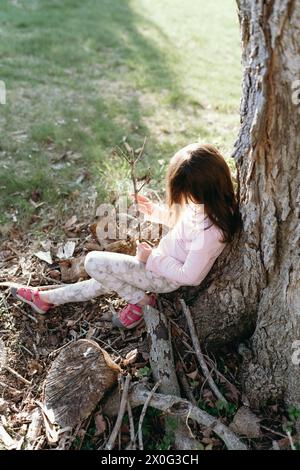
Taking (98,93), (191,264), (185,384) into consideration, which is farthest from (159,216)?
(98,93)

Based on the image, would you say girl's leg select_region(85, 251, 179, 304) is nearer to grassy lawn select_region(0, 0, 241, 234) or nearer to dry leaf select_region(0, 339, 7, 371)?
dry leaf select_region(0, 339, 7, 371)

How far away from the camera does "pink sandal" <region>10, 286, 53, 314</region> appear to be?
332cm

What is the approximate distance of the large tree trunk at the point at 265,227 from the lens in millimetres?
2152

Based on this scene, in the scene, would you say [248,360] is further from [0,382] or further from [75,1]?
[75,1]

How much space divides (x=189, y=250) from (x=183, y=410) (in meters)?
0.87

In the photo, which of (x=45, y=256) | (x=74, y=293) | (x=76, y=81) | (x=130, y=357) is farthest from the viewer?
(x=76, y=81)

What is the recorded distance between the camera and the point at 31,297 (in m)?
3.34

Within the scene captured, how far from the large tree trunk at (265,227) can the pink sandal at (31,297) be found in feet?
3.16

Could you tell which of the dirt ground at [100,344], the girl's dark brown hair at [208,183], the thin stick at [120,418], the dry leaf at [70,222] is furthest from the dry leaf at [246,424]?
the dry leaf at [70,222]

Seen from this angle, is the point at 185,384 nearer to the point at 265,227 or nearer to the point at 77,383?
the point at 77,383

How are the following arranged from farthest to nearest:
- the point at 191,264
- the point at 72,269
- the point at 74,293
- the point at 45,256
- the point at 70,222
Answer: the point at 70,222
the point at 45,256
the point at 72,269
the point at 74,293
the point at 191,264

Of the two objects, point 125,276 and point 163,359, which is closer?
point 163,359

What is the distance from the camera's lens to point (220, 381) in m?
2.87

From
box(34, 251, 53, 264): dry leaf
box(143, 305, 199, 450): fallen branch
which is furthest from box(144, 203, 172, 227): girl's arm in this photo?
box(34, 251, 53, 264): dry leaf
